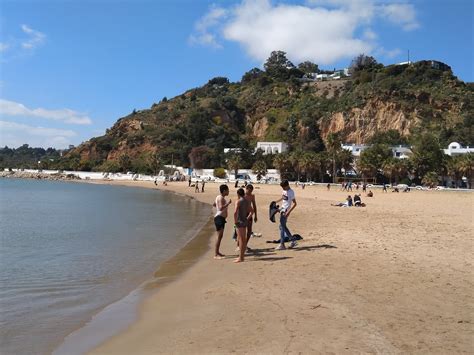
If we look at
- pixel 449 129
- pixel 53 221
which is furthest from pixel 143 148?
pixel 53 221

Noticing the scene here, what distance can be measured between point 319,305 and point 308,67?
175 metres

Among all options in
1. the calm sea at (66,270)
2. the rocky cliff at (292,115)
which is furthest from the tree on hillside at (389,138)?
the calm sea at (66,270)

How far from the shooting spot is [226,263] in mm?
10141

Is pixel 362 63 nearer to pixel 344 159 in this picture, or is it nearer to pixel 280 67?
pixel 280 67

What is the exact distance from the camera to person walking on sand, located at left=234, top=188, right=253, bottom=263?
1001 centimetres

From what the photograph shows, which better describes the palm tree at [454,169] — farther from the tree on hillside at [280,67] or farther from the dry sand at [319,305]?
the tree on hillside at [280,67]

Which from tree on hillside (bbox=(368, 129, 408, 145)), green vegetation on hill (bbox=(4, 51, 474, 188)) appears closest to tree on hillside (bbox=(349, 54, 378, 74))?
green vegetation on hill (bbox=(4, 51, 474, 188))

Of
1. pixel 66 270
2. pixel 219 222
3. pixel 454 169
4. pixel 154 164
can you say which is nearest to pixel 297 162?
pixel 454 169

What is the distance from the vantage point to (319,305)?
624cm

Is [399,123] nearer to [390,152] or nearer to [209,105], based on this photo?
[390,152]

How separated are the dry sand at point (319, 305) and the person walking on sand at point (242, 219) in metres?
0.28

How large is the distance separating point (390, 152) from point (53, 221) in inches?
2320

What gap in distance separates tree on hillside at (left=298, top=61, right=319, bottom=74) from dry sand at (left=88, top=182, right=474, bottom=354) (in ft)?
546

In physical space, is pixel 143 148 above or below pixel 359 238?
above
